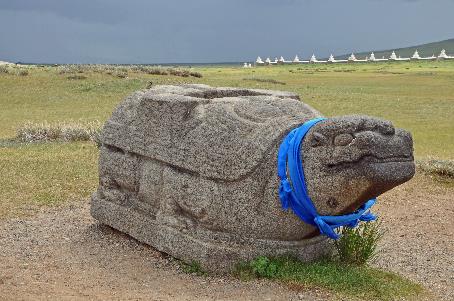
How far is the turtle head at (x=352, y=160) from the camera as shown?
589 centimetres

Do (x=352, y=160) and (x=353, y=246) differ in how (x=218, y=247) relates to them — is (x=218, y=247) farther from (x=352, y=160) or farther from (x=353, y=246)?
(x=352, y=160)

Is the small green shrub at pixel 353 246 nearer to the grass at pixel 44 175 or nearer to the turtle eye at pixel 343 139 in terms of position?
the turtle eye at pixel 343 139

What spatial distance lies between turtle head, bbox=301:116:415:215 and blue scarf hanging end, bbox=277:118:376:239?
67mm

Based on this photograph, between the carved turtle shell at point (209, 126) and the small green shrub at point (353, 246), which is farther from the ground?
the carved turtle shell at point (209, 126)

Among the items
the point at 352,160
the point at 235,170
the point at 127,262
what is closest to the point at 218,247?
the point at 235,170

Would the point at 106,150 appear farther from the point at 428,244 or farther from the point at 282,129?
the point at 428,244

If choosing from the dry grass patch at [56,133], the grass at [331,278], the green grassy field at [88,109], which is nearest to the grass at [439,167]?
the green grassy field at [88,109]

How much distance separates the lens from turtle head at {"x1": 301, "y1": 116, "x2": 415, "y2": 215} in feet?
19.3

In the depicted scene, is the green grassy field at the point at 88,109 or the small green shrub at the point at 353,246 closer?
the small green shrub at the point at 353,246

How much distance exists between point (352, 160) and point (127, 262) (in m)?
2.94

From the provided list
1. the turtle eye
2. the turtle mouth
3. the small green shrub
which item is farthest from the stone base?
the turtle eye

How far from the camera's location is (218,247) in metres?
6.58

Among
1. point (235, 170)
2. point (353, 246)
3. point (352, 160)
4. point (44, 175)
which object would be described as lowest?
point (44, 175)

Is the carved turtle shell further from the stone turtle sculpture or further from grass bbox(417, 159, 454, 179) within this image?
grass bbox(417, 159, 454, 179)
